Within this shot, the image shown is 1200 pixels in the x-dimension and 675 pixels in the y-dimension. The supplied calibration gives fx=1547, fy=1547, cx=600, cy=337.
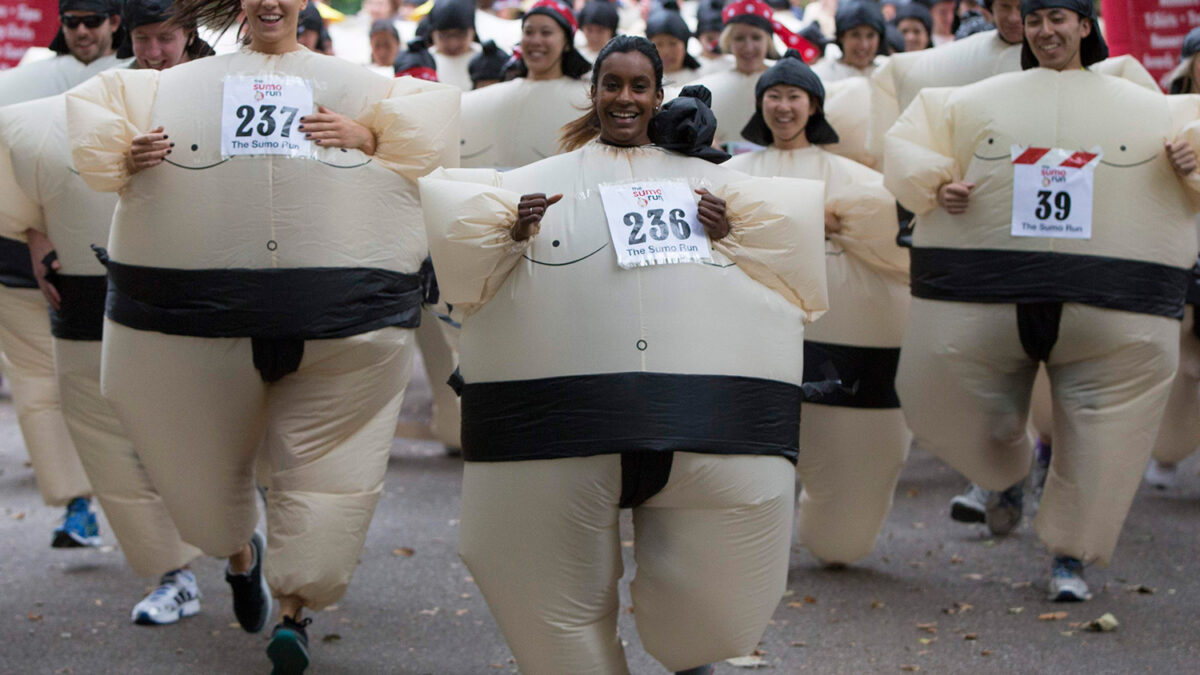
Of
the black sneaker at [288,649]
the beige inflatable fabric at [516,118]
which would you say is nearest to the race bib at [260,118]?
the black sneaker at [288,649]

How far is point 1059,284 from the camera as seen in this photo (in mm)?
5340

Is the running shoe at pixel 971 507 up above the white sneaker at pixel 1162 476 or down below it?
above

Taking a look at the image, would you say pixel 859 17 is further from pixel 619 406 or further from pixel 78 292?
A: pixel 619 406

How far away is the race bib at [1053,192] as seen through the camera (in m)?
5.31

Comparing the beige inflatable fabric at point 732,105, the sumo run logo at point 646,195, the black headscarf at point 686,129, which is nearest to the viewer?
the sumo run logo at point 646,195

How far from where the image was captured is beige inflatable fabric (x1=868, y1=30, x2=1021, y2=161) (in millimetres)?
6559

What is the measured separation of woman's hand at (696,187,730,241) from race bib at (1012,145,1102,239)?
2.00 metres

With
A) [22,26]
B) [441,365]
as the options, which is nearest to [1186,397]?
[441,365]

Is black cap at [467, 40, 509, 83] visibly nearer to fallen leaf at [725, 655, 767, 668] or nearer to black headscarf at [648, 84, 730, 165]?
fallen leaf at [725, 655, 767, 668]

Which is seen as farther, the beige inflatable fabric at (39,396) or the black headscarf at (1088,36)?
the beige inflatable fabric at (39,396)

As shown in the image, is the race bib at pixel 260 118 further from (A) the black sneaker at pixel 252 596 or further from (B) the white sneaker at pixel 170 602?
(B) the white sneaker at pixel 170 602

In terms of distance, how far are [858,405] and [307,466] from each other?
2.29 meters

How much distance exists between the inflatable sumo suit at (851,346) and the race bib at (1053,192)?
2.18 feet

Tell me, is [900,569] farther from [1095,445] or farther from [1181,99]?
[1181,99]
